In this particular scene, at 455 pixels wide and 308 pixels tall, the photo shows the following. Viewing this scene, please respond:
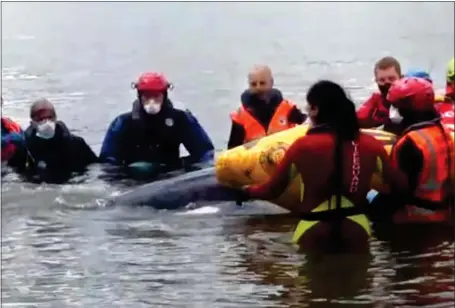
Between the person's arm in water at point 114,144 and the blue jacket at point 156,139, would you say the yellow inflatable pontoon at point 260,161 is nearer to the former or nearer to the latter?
the blue jacket at point 156,139

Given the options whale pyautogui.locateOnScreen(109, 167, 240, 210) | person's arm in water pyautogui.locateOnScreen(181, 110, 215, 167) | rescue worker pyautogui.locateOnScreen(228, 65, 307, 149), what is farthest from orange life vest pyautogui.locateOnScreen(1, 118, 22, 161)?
rescue worker pyautogui.locateOnScreen(228, 65, 307, 149)

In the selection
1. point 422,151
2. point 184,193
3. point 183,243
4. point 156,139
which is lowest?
point 183,243

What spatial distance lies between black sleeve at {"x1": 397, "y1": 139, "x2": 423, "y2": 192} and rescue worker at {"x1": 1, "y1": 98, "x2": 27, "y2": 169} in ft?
14.4

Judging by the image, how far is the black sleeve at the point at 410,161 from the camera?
657 cm

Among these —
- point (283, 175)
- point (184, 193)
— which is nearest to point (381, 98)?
point (184, 193)

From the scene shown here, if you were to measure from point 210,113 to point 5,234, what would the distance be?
23.0 feet

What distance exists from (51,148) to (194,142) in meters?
1.28

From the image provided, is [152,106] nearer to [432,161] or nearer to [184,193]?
[184,193]

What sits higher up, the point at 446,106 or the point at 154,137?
the point at 446,106

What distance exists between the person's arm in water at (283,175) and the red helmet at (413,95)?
0.92 m

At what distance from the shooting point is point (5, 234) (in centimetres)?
771

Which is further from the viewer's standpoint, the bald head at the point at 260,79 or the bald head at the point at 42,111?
the bald head at the point at 42,111

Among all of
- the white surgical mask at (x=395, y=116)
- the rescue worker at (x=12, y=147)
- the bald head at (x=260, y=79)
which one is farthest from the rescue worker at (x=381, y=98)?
the rescue worker at (x=12, y=147)

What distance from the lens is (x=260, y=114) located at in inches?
357
